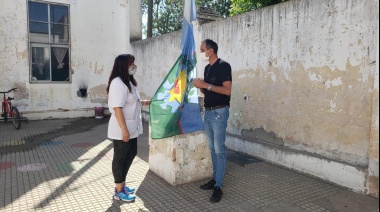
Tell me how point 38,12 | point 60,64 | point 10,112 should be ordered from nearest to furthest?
1. point 10,112
2. point 38,12
3. point 60,64

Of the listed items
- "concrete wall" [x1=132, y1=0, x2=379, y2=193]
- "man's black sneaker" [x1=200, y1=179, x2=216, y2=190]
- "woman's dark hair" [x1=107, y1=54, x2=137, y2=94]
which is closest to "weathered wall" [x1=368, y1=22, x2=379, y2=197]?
"concrete wall" [x1=132, y1=0, x2=379, y2=193]

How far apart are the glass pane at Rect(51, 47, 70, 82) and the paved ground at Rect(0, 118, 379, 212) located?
434 centimetres

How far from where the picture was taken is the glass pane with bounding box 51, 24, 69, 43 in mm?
9672

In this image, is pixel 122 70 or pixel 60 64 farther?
pixel 60 64

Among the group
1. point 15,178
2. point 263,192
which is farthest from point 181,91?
point 15,178

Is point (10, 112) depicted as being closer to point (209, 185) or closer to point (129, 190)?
point (129, 190)

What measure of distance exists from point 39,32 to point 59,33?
1.95ft

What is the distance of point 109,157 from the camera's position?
544 cm

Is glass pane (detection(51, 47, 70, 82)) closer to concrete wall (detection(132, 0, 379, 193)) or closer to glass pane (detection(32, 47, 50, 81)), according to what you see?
glass pane (detection(32, 47, 50, 81))

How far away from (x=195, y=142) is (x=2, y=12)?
805 centimetres

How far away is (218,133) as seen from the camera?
3.60 metres

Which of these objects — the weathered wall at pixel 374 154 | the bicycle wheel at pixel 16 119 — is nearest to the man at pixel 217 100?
the weathered wall at pixel 374 154

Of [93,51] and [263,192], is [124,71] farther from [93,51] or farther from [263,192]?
[93,51]

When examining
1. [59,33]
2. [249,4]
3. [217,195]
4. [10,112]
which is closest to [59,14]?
[59,33]
